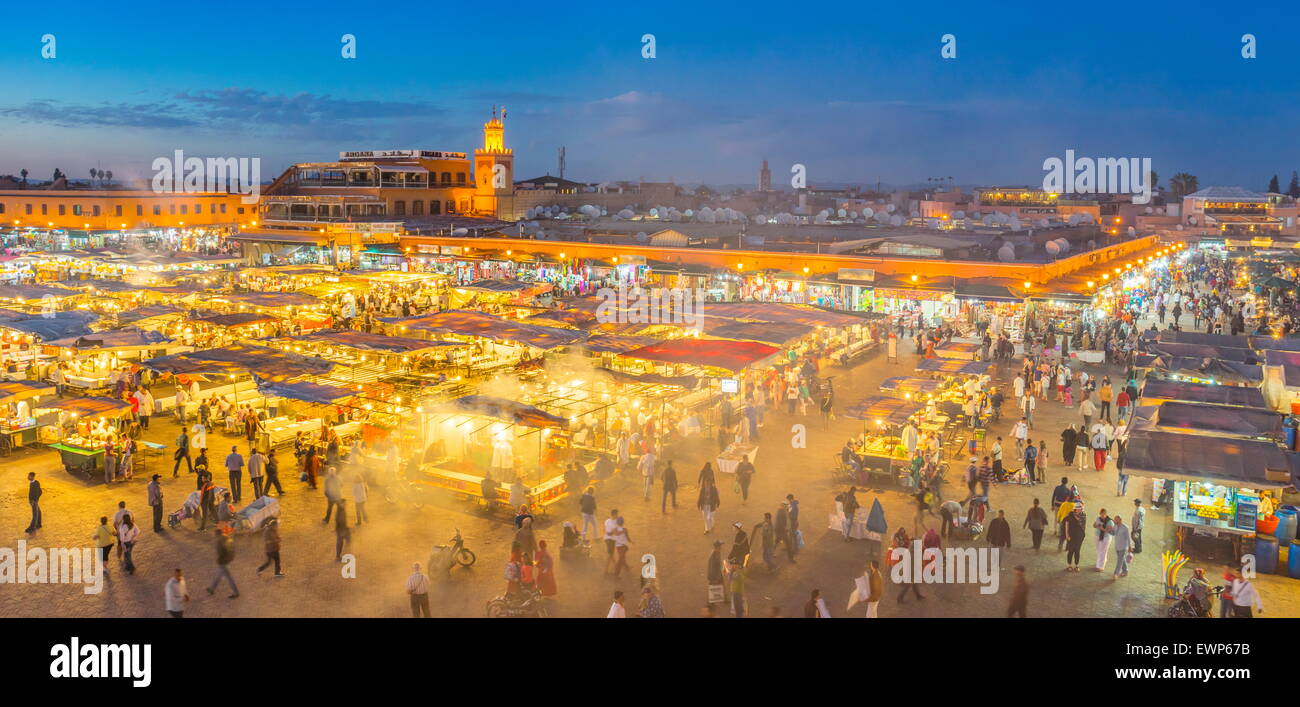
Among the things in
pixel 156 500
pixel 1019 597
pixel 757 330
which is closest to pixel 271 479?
pixel 156 500

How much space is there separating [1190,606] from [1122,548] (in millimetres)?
1206

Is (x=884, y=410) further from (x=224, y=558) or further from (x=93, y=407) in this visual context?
(x=93, y=407)

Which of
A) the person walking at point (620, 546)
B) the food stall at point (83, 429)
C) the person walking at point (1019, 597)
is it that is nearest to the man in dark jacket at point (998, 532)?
the person walking at point (1019, 597)

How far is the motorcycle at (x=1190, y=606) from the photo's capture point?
9.52 metres

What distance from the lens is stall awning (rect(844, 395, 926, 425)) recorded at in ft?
49.0

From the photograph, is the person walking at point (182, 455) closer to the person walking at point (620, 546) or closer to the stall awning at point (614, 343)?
the person walking at point (620, 546)

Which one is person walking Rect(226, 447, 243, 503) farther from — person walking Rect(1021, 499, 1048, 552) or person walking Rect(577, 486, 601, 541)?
person walking Rect(1021, 499, 1048, 552)

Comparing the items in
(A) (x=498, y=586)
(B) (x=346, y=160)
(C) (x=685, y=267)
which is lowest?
(A) (x=498, y=586)

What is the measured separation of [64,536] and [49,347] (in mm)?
11813

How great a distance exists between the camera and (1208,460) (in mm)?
11539

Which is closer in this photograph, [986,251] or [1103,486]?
[1103,486]
